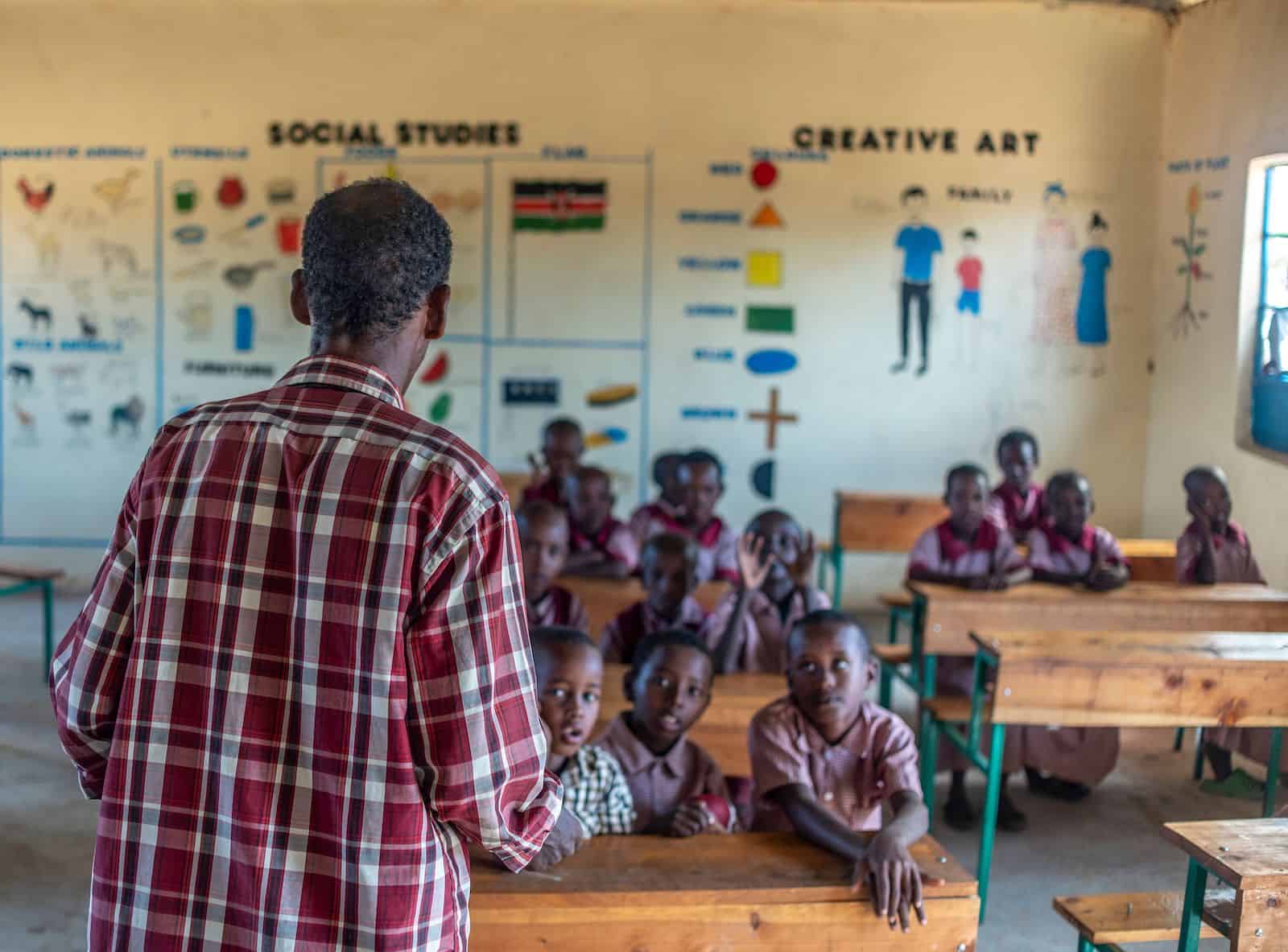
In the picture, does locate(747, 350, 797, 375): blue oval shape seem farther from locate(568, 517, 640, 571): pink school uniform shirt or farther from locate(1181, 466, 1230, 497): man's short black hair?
locate(1181, 466, 1230, 497): man's short black hair

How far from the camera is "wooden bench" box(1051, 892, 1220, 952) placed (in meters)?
2.15

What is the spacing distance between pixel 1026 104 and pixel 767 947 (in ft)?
17.5

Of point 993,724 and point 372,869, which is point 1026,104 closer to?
point 993,724

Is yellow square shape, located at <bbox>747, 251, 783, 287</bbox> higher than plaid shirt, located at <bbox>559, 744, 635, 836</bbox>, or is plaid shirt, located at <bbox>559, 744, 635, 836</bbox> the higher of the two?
yellow square shape, located at <bbox>747, 251, 783, 287</bbox>

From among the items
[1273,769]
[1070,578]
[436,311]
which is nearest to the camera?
[436,311]

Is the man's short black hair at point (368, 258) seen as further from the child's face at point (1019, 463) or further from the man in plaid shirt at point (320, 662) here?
the child's face at point (1019, 463)

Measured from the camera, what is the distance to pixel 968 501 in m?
Result: 4.20

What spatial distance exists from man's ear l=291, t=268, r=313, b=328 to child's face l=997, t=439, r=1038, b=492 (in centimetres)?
426

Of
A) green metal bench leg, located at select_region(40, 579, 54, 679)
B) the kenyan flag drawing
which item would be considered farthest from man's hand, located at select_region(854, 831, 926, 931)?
the kenyan flag drawing

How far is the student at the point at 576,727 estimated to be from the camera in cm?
230

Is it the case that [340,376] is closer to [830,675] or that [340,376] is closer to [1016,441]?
[830,675]

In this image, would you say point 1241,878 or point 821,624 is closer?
point 1241,878

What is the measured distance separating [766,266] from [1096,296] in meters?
1.67

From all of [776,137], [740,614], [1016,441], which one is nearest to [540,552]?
[740,614]
